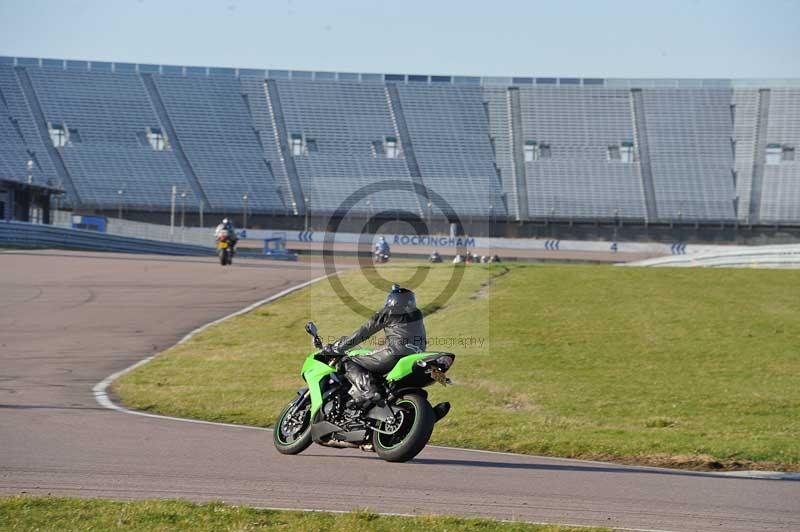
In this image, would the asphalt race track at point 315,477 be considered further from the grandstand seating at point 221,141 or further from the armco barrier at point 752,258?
the grandstand seating at point 221,141

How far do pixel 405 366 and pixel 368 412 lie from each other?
600mm

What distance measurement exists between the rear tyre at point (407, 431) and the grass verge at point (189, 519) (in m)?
2.17

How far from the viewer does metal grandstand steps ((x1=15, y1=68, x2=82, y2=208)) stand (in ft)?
247

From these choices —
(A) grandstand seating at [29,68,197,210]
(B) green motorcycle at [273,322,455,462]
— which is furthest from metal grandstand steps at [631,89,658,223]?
(B) green motorcycle at [273,322,455,462]

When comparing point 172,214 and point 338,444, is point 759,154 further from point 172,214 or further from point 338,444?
point 338,444

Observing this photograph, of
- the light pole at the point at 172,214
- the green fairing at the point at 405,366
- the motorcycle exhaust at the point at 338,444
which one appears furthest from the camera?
the light pole at the point at 172,214

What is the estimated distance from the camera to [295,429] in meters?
10.0

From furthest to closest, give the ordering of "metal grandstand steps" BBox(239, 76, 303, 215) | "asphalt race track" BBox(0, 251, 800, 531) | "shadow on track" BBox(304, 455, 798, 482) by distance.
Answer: "metal grandstand steps" BBox(239, 76, 303, 215), "shadow on track" BBox(304, 455, 798, 482), "asphalt race track" BBox(0, 251, 800, 531)

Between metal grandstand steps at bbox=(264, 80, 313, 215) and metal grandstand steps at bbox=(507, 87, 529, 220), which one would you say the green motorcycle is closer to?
metal grandstand steps at bbox=(264, 80, 313, 215)

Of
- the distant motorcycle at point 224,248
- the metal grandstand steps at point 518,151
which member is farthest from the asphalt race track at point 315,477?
the metal grandstand steps at point 518,151

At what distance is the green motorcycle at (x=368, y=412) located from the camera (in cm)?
922

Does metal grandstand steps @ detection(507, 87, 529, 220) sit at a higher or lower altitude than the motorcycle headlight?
higher

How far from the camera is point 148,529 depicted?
6.44 metres

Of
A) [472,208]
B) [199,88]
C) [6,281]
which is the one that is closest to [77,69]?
[199,88]
